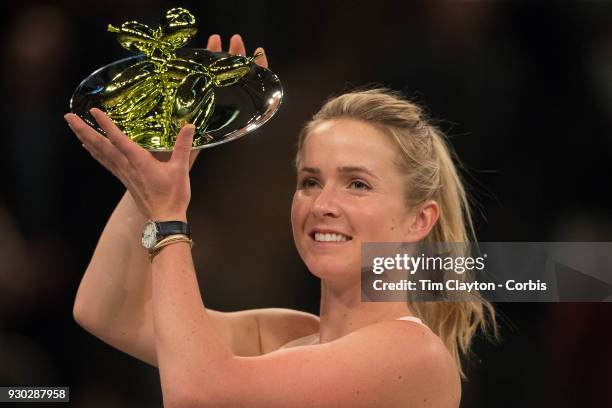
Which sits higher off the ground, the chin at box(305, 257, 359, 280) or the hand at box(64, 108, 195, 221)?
the hand at box(64, 108, 195, 221)

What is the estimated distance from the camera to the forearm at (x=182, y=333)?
43.7 inches

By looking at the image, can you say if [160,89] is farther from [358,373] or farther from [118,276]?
[358,373]

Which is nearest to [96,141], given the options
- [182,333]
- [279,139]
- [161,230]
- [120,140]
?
[120,140]

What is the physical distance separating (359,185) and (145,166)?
0.37 meters

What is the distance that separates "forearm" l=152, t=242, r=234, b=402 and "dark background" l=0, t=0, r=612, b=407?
0.75 meters

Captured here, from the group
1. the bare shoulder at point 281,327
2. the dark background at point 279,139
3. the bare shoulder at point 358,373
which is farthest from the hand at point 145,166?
the dark background at point 279,139

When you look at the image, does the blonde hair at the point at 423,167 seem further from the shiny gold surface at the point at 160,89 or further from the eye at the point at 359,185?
the shiny gold surface at the point at 160,89

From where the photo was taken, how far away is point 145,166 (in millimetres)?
1126

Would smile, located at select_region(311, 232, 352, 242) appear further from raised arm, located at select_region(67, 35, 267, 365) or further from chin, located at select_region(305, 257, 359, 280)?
raised arm, located at select_region(67, 35, 267, 365)

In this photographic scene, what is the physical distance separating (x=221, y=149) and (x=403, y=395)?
87 centimetres

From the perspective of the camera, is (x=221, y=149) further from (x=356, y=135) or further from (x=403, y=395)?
(x=403, y=395)

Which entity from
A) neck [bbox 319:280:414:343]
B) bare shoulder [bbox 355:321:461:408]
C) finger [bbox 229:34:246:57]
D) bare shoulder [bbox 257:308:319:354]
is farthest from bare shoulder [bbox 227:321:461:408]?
finger [bbox 229:34:246:57]

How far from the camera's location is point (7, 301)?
6.10 feet

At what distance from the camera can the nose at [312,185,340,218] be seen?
1333 mm
